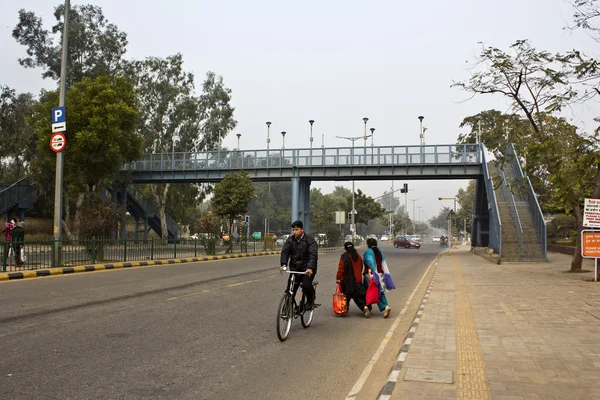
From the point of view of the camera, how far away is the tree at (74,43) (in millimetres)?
40531

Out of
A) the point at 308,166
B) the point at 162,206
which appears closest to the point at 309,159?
the point at 308,166

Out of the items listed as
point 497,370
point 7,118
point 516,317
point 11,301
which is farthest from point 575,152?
point 7,118

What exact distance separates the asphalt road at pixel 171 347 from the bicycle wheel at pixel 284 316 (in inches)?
6.0

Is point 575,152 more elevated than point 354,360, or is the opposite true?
point 575,152

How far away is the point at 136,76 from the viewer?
152 feet

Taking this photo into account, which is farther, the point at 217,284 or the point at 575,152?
the point at 575,152

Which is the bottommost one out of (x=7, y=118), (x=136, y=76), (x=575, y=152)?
(x=575, y=152)

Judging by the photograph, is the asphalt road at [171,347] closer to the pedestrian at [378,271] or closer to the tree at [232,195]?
the pedestrian at [378,271]

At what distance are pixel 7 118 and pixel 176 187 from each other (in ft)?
52.9

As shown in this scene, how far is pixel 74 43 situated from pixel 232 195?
67.8ft

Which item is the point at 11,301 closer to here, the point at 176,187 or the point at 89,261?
the point at 89,261

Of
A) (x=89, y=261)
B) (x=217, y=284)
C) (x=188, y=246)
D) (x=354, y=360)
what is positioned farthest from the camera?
(x=188, y=246)

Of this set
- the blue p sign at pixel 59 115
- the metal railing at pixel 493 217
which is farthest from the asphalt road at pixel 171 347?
the metal railing at pixel 493 217

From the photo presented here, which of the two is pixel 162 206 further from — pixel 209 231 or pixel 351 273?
pixel 351 273
